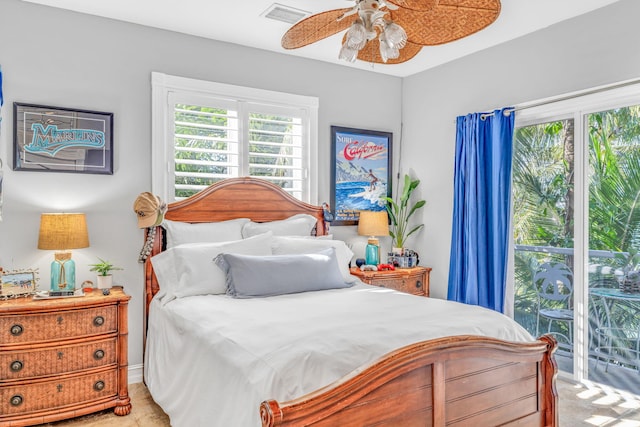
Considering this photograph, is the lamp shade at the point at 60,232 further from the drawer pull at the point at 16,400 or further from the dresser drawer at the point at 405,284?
the dresser drawer at the point at 405,284

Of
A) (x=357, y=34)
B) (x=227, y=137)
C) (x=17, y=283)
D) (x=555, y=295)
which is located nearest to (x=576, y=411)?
(x=555, y=295)

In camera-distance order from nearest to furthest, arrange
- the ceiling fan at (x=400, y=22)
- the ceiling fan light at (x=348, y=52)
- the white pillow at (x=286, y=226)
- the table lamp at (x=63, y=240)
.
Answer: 1. the ceiling fan at (x=400, y=22)
2. the ceiling fan light at (x=348, y=52)
3. the table lamp at (x=63, y=240)
4. the white pillow at (x=286, y=226)

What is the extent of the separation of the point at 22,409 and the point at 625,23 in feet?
14.4

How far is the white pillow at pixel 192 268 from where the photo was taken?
2.92 m

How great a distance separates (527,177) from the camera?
3.77m

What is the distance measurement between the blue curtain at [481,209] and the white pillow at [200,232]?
1925 mm

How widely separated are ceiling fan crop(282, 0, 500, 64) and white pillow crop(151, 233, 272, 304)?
149cm

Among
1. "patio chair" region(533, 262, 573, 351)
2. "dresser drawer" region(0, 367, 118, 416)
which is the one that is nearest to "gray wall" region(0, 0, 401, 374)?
"dresser drawer" region(0, 367, 118, 416)

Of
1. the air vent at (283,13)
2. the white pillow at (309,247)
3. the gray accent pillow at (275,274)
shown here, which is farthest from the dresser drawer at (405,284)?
the air vent at (283,13)

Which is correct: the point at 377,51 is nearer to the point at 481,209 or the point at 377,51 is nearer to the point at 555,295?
the point at 481,209

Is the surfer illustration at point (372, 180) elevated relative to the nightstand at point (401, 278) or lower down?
elevated

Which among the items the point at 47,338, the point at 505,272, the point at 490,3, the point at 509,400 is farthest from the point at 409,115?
the point at 47,338

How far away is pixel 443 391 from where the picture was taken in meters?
1.84

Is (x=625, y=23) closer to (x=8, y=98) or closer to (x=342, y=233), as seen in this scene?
(x=342, y=233)
